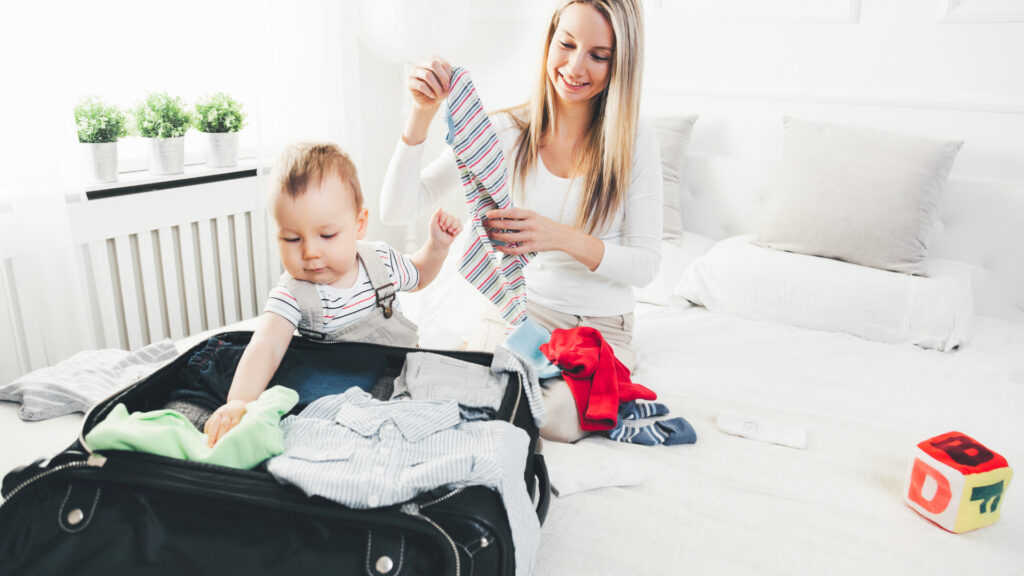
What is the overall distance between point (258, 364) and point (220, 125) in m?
1.34

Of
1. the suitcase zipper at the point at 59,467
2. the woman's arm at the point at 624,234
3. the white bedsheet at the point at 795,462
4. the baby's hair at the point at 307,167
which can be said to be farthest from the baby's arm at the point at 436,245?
the suitcase zipper at the point at 59,467

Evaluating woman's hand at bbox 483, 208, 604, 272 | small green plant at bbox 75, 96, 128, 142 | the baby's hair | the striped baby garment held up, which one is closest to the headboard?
woman's hand at bbox 483, 208, 604, 272

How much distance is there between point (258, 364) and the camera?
3.41 ft

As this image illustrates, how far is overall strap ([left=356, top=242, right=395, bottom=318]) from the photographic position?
1254 mm

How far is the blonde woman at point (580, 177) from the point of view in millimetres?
Answer: 1465

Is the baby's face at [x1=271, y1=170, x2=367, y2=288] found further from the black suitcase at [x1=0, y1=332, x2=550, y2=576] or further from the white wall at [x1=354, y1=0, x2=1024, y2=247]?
A: the white wall at [x1=354, y1=0, x2=1024, y2=247]

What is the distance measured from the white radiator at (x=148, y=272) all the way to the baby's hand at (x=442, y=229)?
94 centimetres

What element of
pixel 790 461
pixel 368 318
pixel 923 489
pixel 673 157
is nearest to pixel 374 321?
pixel 368 318

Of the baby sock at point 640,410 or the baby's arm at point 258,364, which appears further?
the baby sock at point 640,410

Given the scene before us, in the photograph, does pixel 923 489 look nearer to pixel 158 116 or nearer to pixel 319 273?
pixel 319 273

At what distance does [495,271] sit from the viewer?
148 centimetres

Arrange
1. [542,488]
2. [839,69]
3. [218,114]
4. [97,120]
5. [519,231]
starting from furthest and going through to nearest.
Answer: [839,69] → [218,114] → [97,120] → [519,231] → [542,488]

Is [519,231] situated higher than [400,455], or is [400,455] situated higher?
[519,231]

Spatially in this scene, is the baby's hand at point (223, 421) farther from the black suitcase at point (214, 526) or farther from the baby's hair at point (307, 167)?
the baby's hair at point (307, 167)
